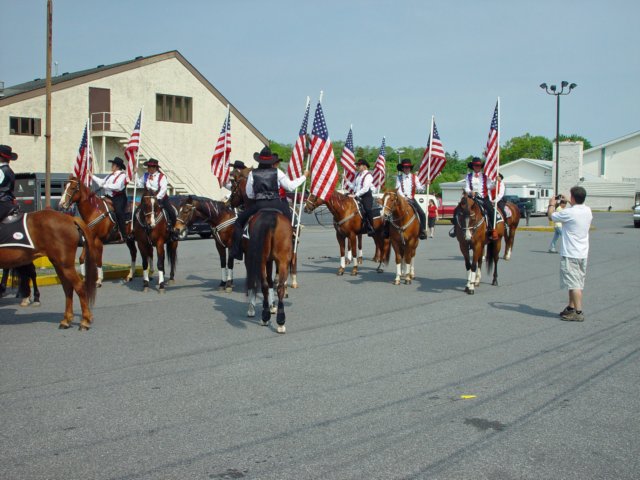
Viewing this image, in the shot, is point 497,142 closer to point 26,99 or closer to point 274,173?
point 274,173

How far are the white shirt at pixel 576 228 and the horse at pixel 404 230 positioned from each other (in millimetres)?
4918

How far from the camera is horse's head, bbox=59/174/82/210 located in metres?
13.6

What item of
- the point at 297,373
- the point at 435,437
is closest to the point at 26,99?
the point at 297,373

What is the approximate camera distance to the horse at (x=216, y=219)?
46.9 ft

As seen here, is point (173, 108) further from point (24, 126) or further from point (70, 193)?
point (70, 193)

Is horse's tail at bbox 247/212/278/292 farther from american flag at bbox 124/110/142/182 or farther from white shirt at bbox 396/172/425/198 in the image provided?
american flag at bbox 124/110/142/182

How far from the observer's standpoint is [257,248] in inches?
406

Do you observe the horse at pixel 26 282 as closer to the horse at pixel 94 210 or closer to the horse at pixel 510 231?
the horse at pixel 94 210

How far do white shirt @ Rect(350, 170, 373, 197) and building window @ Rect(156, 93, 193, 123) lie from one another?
28857mm

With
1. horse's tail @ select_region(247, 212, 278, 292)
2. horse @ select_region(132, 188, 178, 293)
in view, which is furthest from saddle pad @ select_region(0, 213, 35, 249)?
horse @ select_region(132, 188, 178, 293)

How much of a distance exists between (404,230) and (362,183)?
233cm

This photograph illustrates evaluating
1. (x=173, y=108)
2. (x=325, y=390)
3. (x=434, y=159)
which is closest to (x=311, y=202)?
(x=434, y=159)

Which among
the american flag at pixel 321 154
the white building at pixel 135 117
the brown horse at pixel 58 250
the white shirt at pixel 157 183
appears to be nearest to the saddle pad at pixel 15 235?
the brown horse at pixel 58 250

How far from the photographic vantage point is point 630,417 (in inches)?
250
